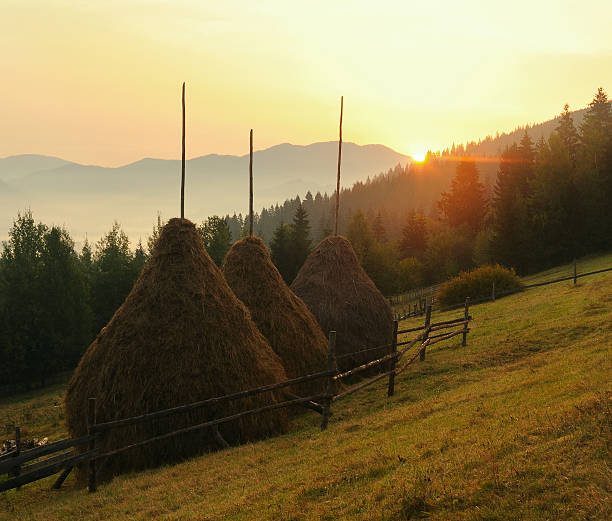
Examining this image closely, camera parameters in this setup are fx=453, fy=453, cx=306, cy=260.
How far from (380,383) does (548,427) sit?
8.36 meters

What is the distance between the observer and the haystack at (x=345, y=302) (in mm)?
15719

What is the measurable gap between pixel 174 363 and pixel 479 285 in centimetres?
2641

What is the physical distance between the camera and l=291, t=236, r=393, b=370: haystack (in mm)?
15719

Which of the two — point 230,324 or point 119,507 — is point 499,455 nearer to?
point 119,507

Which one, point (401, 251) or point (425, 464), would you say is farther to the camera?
point (401, 251)

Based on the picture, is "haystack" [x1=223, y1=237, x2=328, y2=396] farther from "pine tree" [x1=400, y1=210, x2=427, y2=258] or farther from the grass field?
"pine tree" [x1=400, y1=210, x2=427, y2=258]

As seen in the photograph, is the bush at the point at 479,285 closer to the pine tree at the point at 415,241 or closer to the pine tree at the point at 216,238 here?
the pine tree at the point at 216,238

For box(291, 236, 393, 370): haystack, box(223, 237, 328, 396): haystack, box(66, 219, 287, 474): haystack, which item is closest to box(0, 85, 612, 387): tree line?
box(291, 236, 393, 370): haystack

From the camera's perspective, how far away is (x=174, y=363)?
31.9 ft

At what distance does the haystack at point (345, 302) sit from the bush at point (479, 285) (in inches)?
639

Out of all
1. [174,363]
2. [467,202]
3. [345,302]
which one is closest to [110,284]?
[345,302]

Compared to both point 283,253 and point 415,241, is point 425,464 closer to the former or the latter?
point 283,253

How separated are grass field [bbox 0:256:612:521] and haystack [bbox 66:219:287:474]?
2.19ft

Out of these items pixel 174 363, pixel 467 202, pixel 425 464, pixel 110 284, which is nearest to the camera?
pixel 425 464
